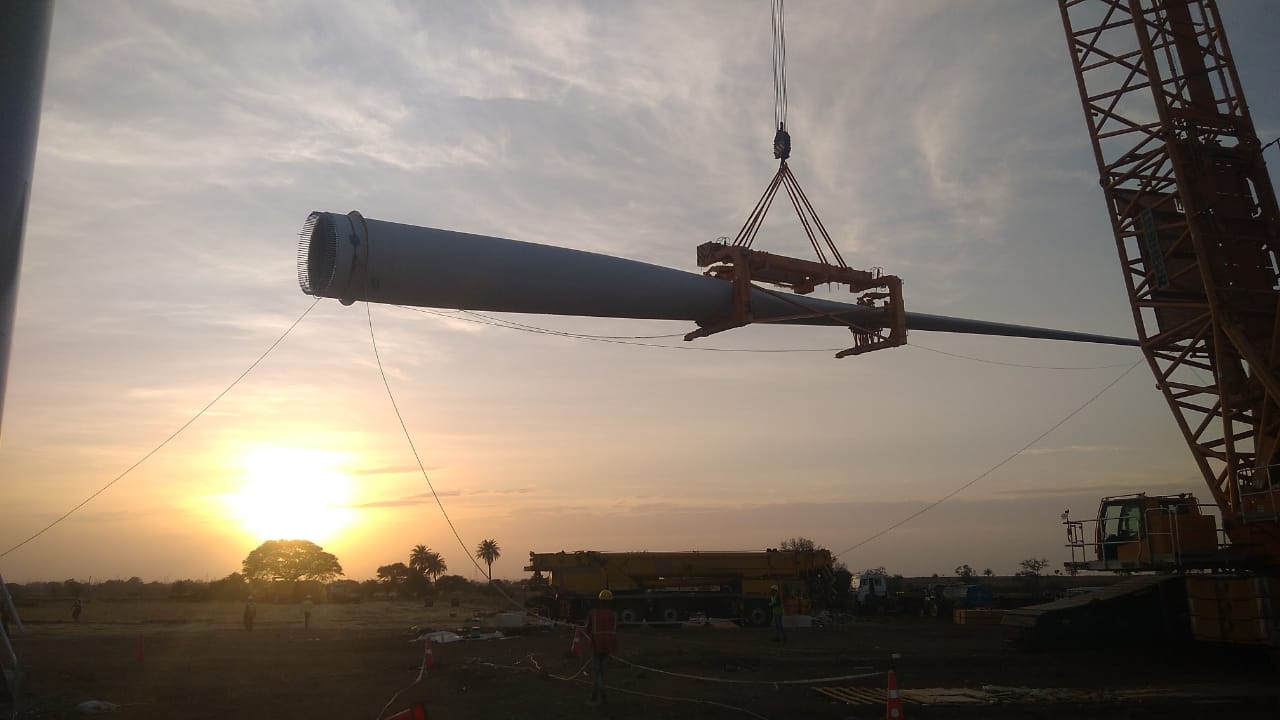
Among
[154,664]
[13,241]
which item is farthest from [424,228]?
[154,664]

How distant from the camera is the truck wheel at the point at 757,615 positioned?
3212cm

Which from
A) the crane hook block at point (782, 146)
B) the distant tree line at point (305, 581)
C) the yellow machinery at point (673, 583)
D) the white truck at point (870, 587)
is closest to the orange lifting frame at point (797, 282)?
the crane hook block at point (782, 146)

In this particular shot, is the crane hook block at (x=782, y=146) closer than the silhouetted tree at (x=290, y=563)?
Yes

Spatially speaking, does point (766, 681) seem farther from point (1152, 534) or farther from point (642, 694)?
point (1152, 534)

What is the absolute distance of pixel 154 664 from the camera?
19.8 meters

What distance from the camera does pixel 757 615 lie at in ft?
105

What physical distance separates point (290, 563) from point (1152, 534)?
9335 cm

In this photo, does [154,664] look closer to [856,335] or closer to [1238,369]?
[856,335]

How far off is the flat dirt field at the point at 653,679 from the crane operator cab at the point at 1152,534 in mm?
2259

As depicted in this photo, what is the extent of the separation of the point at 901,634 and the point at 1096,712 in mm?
15432

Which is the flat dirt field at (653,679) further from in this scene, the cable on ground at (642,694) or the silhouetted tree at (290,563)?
the silhouetted tree at (290,563)

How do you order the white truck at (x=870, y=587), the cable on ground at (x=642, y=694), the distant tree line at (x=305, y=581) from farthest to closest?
the distant tree line at (x=305, y=581) < the white truck at (x=870, y=587) < the cable on ground at (x=642, y=694)

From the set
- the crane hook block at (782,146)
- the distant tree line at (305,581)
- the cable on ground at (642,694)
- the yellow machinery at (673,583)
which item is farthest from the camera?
the distant tree line at (305,581)

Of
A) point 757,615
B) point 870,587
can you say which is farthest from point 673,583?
point 870,587
